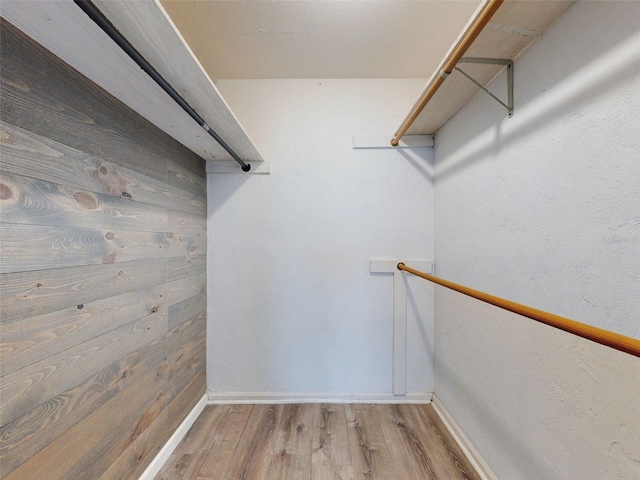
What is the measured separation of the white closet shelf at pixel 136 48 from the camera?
61 centimetres

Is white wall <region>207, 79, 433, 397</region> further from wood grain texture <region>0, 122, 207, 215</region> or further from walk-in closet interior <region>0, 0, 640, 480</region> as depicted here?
wood grain texture <region>0, 122, 207, 215</region>

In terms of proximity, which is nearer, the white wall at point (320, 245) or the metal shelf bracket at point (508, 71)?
the metal shelf bracket at point (508, 71)

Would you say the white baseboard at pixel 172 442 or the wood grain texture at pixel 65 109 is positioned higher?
the wood grain texture at pixel 65 109

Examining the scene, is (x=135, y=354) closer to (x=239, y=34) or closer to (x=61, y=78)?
(x=61, y=78)

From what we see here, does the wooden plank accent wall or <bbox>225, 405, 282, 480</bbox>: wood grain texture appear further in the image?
<bbox>225, 405, 282, 480</bbox>: wood grain texture

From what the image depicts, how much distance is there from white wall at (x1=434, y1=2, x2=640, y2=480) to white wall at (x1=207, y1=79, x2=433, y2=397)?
1.62ft

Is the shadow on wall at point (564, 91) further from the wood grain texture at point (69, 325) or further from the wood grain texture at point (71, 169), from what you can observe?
the wood grain texture at point (69, 325)

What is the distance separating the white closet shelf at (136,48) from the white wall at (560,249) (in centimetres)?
119

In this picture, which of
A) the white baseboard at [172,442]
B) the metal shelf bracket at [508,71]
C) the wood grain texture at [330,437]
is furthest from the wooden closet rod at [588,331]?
the white baseboard at [172,442]

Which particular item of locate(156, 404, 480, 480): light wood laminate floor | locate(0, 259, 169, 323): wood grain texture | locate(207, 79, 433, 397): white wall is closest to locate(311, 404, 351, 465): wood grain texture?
locate(156, 404, 480, 480): light wood laminate floor

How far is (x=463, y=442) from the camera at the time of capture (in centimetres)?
132

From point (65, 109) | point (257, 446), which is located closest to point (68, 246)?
point (65, 109)

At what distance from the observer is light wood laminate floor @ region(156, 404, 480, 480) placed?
119 centimetres

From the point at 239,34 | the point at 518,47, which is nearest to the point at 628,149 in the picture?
the point at 518,47
